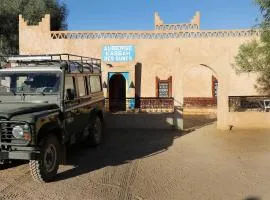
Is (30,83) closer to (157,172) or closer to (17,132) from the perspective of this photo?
(17,132)

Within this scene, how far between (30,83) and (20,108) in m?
1.31

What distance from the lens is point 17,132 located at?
22.9 feet

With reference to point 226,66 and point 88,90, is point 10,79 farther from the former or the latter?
point 226,66

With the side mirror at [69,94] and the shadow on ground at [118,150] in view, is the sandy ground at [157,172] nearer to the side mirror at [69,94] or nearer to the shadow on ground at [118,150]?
the shadow on ground at [118,150]

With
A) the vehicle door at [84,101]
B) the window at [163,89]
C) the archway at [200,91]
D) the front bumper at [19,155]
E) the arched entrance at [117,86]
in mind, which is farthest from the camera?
the arched entrance at [117,86]

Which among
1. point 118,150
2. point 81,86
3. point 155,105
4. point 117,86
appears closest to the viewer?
point 81,86

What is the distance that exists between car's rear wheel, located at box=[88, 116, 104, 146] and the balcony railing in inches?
195

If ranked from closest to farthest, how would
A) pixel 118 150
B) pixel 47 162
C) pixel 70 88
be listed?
pixel 47 162, pixel 70 88, pixel 118 150

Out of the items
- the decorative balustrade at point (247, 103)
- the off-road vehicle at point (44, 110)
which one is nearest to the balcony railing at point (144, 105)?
the decorative balustrade at point (247, 103)

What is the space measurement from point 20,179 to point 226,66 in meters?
9.34

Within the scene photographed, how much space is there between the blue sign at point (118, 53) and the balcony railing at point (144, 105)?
305cm

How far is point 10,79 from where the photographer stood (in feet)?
29.1

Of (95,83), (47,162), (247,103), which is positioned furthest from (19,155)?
(247,103)

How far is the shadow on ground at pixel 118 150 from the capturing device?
905cm
